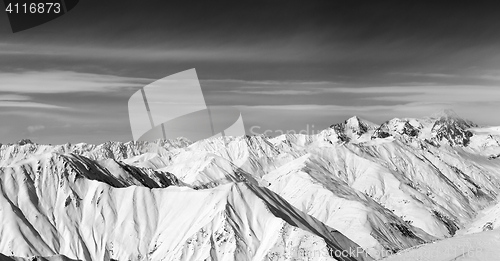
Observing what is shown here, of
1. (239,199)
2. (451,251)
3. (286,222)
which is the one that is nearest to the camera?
(451,251)

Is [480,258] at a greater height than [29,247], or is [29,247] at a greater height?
[480,258]

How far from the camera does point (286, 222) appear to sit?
16562 centimetres

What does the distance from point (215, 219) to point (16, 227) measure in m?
91.0

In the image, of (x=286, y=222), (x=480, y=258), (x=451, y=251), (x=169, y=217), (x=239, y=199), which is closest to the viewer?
(x=480, y=258)

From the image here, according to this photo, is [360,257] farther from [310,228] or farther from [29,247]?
[29,247]

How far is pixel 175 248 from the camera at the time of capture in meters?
175

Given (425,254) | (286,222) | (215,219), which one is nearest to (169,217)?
(215,219)

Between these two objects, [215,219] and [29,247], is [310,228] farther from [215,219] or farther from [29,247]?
[29,247]

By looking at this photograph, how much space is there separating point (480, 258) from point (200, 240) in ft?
449

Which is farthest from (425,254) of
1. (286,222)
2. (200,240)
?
(200,240)

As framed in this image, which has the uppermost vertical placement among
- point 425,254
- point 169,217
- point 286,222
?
point 425,254

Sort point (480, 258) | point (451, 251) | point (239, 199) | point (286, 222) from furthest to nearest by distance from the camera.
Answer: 1. point (239, 199)
2. point (286, 222)
3. point (451, 251)
4. point (480, 258)

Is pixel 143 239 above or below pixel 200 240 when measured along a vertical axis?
below

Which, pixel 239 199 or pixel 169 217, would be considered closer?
pixel 239 199
